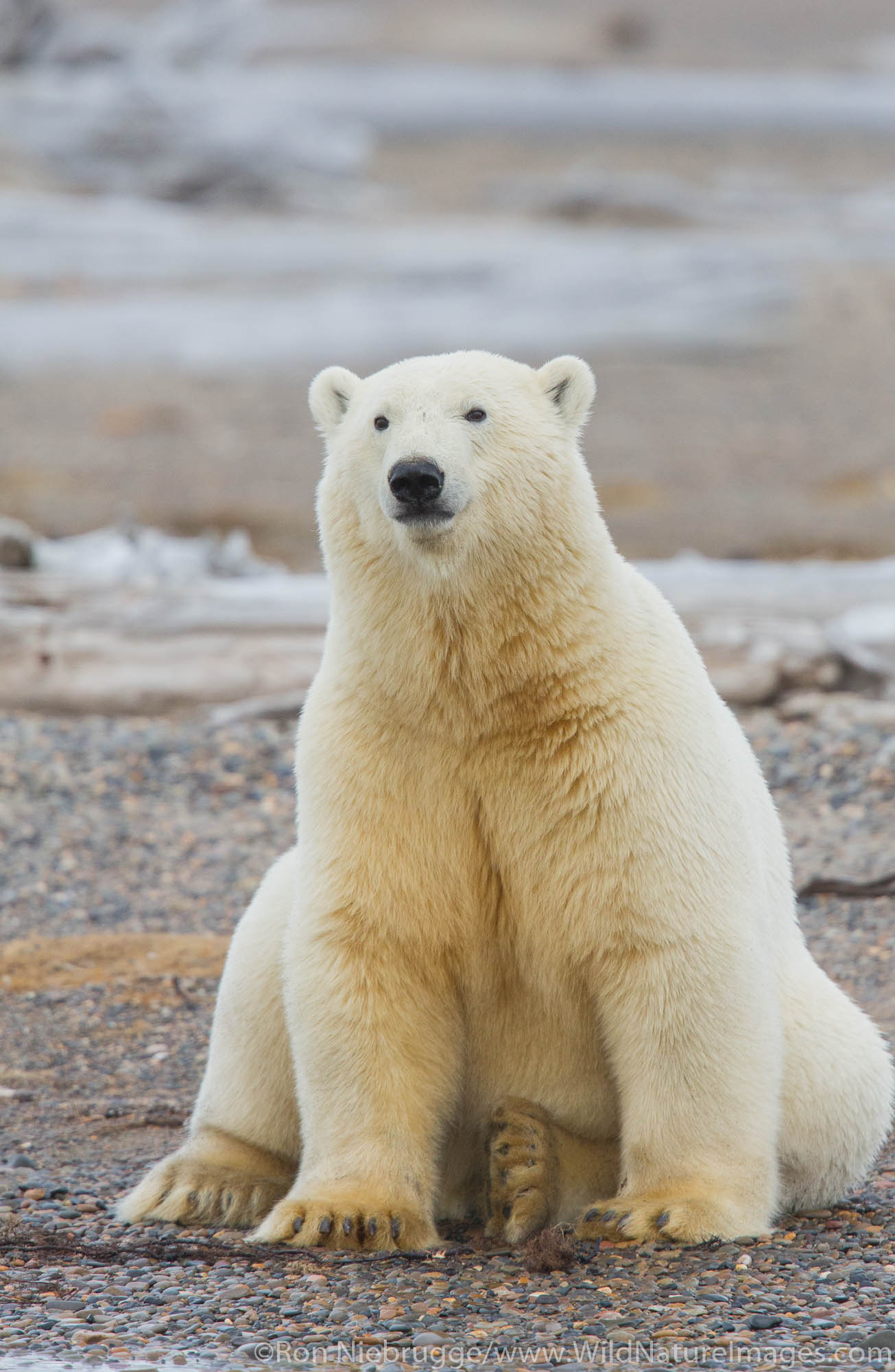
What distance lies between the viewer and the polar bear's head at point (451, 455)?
2.83 metres

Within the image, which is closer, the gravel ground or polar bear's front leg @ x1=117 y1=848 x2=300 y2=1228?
the gravel ground

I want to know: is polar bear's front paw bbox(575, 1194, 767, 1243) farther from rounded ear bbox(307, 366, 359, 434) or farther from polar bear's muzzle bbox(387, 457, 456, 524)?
rounded ear bbox(307, 366, 359, 434)

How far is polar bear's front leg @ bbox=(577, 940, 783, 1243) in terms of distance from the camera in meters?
2.88

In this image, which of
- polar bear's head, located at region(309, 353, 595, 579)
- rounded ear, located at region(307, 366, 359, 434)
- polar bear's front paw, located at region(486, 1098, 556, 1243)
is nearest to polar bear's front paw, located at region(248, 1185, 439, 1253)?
polar bear's front paw, located at region(486, 1098, 556, 1243)

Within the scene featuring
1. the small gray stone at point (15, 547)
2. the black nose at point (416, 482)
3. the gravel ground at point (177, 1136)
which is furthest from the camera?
the small gray stone at point (15, 547)

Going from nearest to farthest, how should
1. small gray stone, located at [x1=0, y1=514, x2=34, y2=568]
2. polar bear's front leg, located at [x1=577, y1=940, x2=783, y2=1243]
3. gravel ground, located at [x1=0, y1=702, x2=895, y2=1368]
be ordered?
gravel ground, located at [x1=0, y1=702, x2=895, y2=1368] < polar bear's front leg, located at [x1=577, y1=940, x2=783, y2=1243] < small gray stone, located at [x1=0, y1=514, x2=34, y2=568]

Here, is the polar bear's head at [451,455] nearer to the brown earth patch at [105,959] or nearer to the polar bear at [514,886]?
the polar bear at [514,886]

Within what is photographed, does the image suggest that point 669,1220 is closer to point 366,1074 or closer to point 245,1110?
point 366,1074

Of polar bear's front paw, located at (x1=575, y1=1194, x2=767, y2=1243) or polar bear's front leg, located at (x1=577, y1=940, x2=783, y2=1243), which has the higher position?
polar bear's front leg, located at (x1=577, y1=940, x2=783, y2=1243)

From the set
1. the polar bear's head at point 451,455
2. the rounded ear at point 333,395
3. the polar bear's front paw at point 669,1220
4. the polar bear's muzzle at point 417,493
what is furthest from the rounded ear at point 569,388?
the polar bear's front paw at point 669,1220

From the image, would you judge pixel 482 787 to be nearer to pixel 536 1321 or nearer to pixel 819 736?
pixel 536 1321

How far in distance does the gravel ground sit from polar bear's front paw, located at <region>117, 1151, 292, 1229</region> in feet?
0.16

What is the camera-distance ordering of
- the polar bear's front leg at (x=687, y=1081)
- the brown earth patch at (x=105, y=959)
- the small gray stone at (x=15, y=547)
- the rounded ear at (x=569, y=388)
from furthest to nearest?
the small gray stone at (x=15, y=547) → the brown earth patch at (x=105, y=959) → the rounded ear at (x=569, y=388) → the polar bear's front leg at (x=687, y=1081)

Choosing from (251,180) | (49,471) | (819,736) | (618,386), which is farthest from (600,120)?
(819,736)
